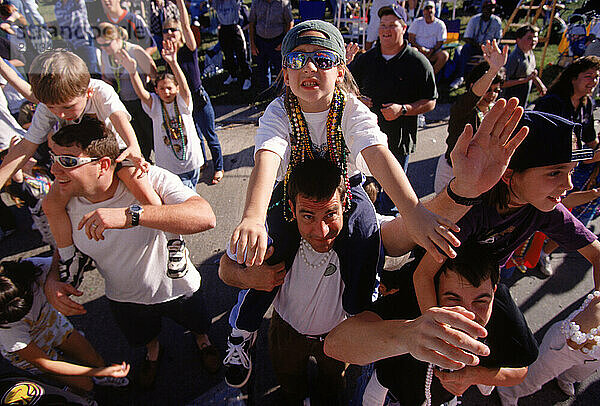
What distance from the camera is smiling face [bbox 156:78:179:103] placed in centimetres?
343

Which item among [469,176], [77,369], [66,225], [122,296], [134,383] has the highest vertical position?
[469,176]

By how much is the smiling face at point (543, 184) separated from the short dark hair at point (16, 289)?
8.55 ft

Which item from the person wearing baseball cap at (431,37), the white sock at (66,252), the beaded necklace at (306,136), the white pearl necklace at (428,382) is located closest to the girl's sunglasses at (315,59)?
the beaded necklace at (306,136)

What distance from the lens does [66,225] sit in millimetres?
1943

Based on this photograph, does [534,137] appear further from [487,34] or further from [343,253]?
[487,34]

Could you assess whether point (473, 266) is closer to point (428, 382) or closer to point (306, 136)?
point (428, 382)

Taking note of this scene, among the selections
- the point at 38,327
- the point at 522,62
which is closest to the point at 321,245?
the point at 38,327

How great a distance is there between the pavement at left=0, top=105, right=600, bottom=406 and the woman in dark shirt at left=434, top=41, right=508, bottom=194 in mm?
1388

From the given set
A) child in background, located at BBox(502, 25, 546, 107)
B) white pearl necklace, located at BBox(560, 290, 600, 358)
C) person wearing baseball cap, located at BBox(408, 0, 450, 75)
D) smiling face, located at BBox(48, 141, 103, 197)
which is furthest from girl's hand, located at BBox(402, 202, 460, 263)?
person wearing baseball cap, located at BBox(408, 0, 450, 75)

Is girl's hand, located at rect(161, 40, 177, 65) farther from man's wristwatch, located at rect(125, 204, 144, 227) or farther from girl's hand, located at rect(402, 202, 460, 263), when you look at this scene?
girl's hand, located at rect(402, 202, 460, 263)

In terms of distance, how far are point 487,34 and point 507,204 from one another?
6.95 metres

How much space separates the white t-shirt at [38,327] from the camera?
190cm

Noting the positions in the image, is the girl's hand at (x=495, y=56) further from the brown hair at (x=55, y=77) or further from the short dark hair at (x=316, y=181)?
the brown hair at (x=55, y=77)

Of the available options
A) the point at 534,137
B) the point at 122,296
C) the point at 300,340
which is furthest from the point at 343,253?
the point at 122,296
